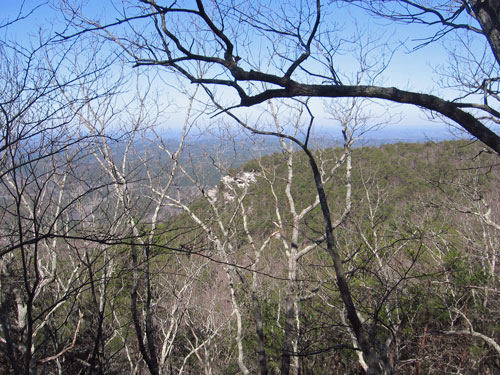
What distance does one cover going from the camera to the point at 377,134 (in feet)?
21.9

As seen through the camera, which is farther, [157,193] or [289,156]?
[289,156]

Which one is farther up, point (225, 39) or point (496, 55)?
point (225, 39)

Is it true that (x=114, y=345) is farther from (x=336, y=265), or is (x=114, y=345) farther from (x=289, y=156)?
(x=336, y=265)

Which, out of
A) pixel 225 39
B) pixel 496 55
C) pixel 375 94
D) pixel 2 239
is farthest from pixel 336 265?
pixel 2 239

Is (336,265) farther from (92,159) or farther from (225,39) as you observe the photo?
(92,159)

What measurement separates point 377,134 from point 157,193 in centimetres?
481

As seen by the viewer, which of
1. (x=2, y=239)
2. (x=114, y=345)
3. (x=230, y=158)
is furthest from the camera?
(x=114, y=345)

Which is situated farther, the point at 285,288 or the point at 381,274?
the point at 285,288

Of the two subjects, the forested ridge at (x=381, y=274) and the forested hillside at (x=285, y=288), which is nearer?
the forested hillside at (x=285, y=288)

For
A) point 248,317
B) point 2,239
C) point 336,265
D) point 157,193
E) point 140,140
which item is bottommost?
point 248,317

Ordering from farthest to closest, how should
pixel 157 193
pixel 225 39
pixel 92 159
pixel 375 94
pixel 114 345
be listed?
pixel 114 345 < pixel 157 193 < pixel 92 159 < pixel 375 94 < pixel 225 39

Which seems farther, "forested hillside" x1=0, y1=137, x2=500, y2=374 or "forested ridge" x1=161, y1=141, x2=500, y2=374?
"forested ridge" x1=161, y1=141, x2=500, y2=374

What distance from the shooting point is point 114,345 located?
837cm

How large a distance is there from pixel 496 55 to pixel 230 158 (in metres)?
4.75
